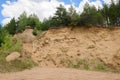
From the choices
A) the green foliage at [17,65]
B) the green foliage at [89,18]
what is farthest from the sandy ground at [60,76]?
the green foliage at [89,18]

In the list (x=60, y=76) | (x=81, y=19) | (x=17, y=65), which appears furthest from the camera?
(x=81, y=19)

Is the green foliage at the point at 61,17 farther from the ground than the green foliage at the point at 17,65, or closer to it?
farther from the ground

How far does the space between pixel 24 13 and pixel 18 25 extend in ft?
16.6

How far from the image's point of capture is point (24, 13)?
4591 cm

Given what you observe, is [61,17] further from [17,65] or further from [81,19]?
[17,65]

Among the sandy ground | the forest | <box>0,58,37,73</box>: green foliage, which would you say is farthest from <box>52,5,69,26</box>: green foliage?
the sandy ground

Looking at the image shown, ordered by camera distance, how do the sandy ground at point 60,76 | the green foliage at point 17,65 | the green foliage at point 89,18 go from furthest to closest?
the green foliage at point 89,18 < the green foliage at point 17,65 < the sandy ground at point 60,76

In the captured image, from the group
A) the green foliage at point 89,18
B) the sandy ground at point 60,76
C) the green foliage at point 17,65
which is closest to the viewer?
the sandy ground at point 60,76

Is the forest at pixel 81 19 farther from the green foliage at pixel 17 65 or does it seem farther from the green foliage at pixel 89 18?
the green foliage at pixel 17 65

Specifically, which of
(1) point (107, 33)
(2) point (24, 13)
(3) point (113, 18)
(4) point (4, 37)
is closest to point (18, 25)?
(2) point (24, 13)

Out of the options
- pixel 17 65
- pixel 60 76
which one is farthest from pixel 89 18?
pixel 60 76

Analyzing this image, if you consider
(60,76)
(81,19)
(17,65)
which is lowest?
(17,65)

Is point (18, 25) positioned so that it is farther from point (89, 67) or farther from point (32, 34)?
point (89, 67)

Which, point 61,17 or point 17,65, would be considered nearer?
point 17,65
